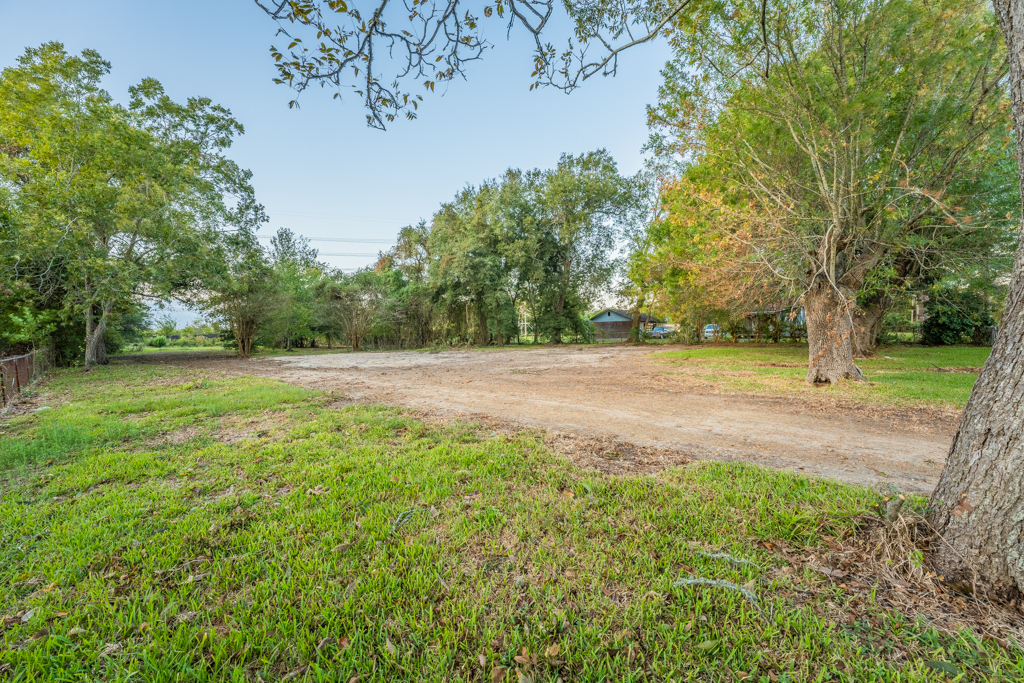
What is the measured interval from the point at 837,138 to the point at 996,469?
8390 millimetres

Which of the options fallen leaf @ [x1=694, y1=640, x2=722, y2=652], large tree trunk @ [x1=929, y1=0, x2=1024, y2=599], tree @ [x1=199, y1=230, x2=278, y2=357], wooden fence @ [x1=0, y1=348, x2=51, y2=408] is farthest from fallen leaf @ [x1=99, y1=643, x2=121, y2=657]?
tree @ [x1=199, y1=230, x2=278, y2=357]

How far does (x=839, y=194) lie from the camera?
7.72m

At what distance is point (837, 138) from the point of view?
304 inches

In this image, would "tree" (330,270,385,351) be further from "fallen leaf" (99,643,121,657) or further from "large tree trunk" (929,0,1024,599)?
"large tree trunk" (929,0,1024,599)

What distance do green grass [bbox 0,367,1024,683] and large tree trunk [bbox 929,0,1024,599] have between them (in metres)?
0.48

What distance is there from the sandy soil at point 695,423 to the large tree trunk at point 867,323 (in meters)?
9.84

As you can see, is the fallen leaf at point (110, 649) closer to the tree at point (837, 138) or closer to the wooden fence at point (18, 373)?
the wooden fence at point (18, 373)

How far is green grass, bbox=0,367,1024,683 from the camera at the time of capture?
5.63 feet

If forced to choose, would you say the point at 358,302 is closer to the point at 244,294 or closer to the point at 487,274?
the point at 244,294

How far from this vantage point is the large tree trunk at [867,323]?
1452cm

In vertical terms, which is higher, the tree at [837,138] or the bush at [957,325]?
the tree at [837,138]

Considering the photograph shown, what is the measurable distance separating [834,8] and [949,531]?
977 centimetres

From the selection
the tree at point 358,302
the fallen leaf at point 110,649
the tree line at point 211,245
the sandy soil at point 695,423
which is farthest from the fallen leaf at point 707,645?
the tree at point 358,302

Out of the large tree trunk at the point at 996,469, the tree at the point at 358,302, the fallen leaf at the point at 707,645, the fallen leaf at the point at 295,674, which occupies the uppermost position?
the tree at the point at 358,302
